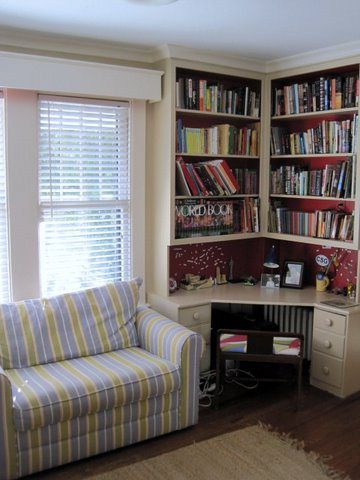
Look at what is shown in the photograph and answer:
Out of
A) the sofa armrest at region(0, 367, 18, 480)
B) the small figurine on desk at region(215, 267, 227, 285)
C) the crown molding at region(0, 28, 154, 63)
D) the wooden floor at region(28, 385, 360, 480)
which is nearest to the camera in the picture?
the sofa armrest at region(0, 367, 18, 480)

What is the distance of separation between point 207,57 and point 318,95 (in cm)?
85

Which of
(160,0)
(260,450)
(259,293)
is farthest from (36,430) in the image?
(160,0)

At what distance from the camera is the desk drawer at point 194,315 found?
3623mm

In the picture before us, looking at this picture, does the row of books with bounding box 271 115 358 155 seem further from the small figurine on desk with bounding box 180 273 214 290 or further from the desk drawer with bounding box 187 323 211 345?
the desk drawer with bounding box 187 323 211 345

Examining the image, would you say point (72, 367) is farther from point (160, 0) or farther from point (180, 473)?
point (160, 0)

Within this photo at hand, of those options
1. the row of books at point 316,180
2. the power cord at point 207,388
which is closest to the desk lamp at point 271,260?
the row of books at point 316,180

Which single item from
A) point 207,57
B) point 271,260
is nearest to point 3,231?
point 207,57

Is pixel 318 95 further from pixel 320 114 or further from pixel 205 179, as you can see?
pixel 205 179

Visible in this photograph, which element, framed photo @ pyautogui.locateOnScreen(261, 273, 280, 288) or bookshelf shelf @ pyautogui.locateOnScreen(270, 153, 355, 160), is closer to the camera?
bookshelf shelf @ pyautogui.locateOnScreen(270, 153, 355, 160)

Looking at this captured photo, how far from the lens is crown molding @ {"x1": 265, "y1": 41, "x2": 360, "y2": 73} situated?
3.45 m

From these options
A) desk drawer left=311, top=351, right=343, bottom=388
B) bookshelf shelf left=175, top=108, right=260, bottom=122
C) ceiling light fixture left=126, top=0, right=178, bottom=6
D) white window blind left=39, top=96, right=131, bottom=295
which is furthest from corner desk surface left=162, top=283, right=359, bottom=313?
ceiling light fixture left=126, top=0, right=178, bottom=6

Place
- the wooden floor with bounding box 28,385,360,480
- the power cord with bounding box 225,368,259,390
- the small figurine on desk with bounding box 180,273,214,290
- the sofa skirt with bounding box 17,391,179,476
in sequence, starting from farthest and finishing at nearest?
1. the small figurine on desk with bounding box 180,273,214,290
2. the power cord with bounding box 225,368,259,390
3. the wooden floor with bounding box 28,385,360,480
4. the sofa skirt with bounding box 17,391,179,476

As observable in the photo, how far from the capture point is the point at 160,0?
2.53m

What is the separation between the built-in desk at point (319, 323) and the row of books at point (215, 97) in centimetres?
138
